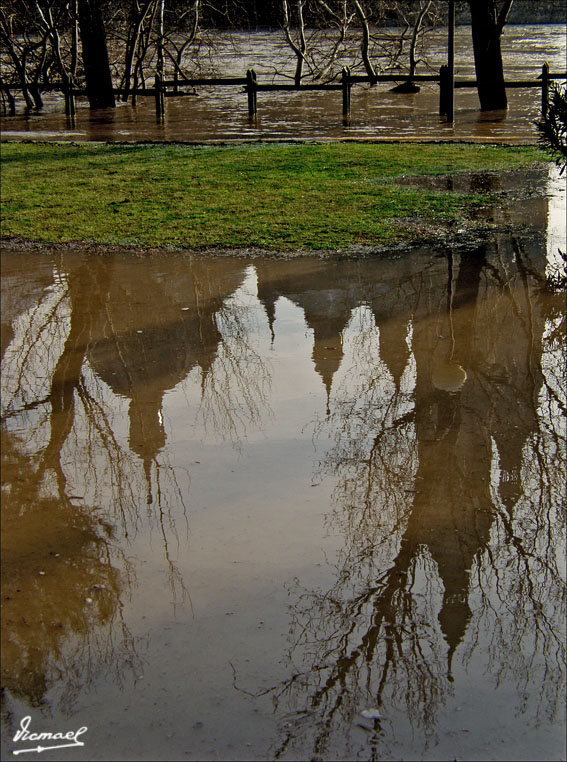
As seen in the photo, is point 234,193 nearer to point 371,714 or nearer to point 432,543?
point 432,543

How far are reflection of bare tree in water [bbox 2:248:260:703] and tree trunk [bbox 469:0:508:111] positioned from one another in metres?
18.1

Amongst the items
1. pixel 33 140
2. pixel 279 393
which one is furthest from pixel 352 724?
pixel 33 140

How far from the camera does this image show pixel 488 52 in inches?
989

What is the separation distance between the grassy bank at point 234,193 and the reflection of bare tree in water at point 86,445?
1.38m

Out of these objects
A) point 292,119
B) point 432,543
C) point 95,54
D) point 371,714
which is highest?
point 95,54

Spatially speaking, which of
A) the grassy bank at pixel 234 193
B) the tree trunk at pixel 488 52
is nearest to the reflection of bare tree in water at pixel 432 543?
the grassy bank at pixel 234 193

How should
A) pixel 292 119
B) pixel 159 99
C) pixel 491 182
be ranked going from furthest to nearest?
pixel 159 99, pixel 292 119, pixel 491 182

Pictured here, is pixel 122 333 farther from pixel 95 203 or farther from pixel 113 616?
pixel 95 203

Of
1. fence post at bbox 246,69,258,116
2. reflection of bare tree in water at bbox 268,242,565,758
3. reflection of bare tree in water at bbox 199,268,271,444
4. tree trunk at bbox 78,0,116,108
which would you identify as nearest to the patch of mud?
reflection of bare tree in water at bbox 268,242,565,758

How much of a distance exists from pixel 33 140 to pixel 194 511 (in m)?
16.9

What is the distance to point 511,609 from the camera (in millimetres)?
4434

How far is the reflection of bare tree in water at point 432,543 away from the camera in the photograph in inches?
155

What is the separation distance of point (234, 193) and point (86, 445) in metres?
7.85

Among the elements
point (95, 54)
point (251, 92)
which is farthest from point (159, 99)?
point (95, 54)
